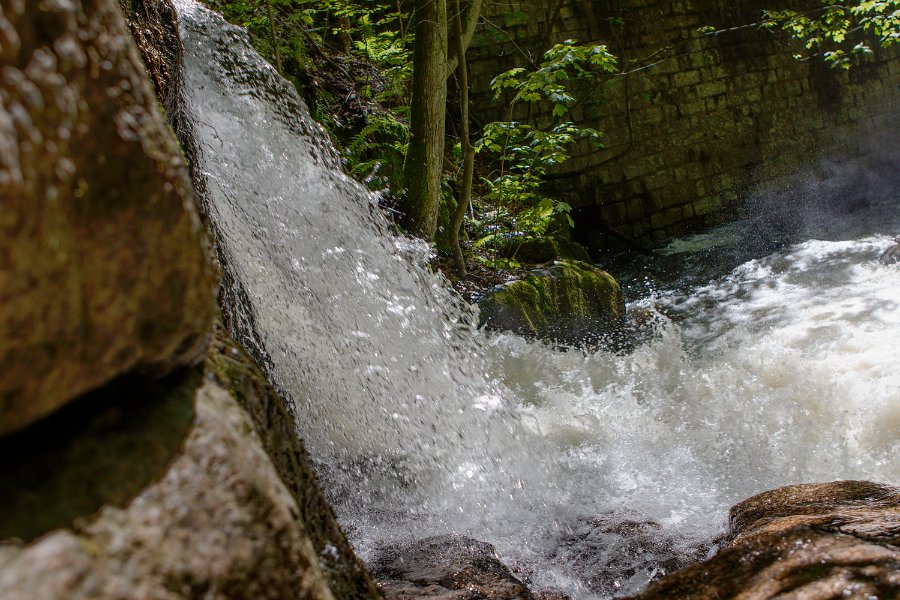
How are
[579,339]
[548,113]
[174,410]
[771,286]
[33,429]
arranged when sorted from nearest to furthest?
[33,429] < [174,410] < [579,339] < [771,286] < [548,113]

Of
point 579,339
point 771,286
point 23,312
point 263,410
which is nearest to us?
point 23,312

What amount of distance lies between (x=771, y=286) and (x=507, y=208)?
2450mm

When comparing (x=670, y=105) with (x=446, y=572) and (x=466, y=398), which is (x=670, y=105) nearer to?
(x=466, y=398)

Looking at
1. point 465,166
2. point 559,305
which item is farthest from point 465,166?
point 559,305

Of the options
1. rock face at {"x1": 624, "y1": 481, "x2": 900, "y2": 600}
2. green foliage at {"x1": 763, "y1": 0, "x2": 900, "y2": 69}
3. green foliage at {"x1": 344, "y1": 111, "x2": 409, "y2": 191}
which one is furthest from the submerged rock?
green foliage at {"x1": 763, "y1": 0, "x2": 900, "y2": 69}

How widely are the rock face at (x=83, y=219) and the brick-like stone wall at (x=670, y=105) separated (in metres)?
7.39

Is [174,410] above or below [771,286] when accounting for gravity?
above

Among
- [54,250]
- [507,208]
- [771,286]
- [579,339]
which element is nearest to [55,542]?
[54,250]

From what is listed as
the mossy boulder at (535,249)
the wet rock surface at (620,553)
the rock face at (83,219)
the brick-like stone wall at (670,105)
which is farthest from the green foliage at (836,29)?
the rock face at (83,219)

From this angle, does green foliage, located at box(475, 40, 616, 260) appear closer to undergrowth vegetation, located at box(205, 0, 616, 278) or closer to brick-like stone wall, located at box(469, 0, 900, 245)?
undergrowth vegetation, located at box(205, 0, 616, 278)

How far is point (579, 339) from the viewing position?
16.1ft

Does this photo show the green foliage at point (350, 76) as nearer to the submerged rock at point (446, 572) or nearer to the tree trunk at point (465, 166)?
the tree trunk at point (465, 166)

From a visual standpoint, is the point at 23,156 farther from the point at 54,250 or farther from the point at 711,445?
the point at 711,445

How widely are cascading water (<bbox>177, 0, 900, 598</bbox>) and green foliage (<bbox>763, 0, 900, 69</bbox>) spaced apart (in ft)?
14.9
